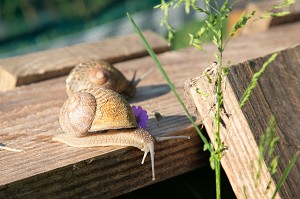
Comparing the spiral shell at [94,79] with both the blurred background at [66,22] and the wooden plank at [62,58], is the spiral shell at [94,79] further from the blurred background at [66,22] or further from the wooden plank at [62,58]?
the blurred background at [66,22]

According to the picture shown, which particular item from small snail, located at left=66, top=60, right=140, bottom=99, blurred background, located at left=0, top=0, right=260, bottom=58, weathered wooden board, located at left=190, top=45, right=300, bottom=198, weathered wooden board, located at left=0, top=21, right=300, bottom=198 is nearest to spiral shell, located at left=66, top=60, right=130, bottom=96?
small snail, located at left=66, top=60, right=140, bottom=99

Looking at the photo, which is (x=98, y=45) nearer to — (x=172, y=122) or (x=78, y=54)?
(x=78, y=54)

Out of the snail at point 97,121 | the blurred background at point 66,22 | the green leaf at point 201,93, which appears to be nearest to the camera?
the green leaf at point 201,93

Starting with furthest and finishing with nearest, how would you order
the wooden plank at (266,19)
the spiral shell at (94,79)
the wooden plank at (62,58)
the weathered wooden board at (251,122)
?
the wooden plank at (266,19), the wooden plank at (62,58), the spiral shell at (94,79), the weathered wooden board at (251,122)

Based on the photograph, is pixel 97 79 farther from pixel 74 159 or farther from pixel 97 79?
pixel 74 159

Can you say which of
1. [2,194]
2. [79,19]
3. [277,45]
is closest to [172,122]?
[2,194]

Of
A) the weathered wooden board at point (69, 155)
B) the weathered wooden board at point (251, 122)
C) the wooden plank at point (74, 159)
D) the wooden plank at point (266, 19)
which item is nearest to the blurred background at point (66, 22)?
the wooden plank at point (266, 19)

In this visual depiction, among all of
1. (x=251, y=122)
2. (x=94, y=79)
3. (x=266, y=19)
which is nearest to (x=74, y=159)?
(x=251, y=122)
